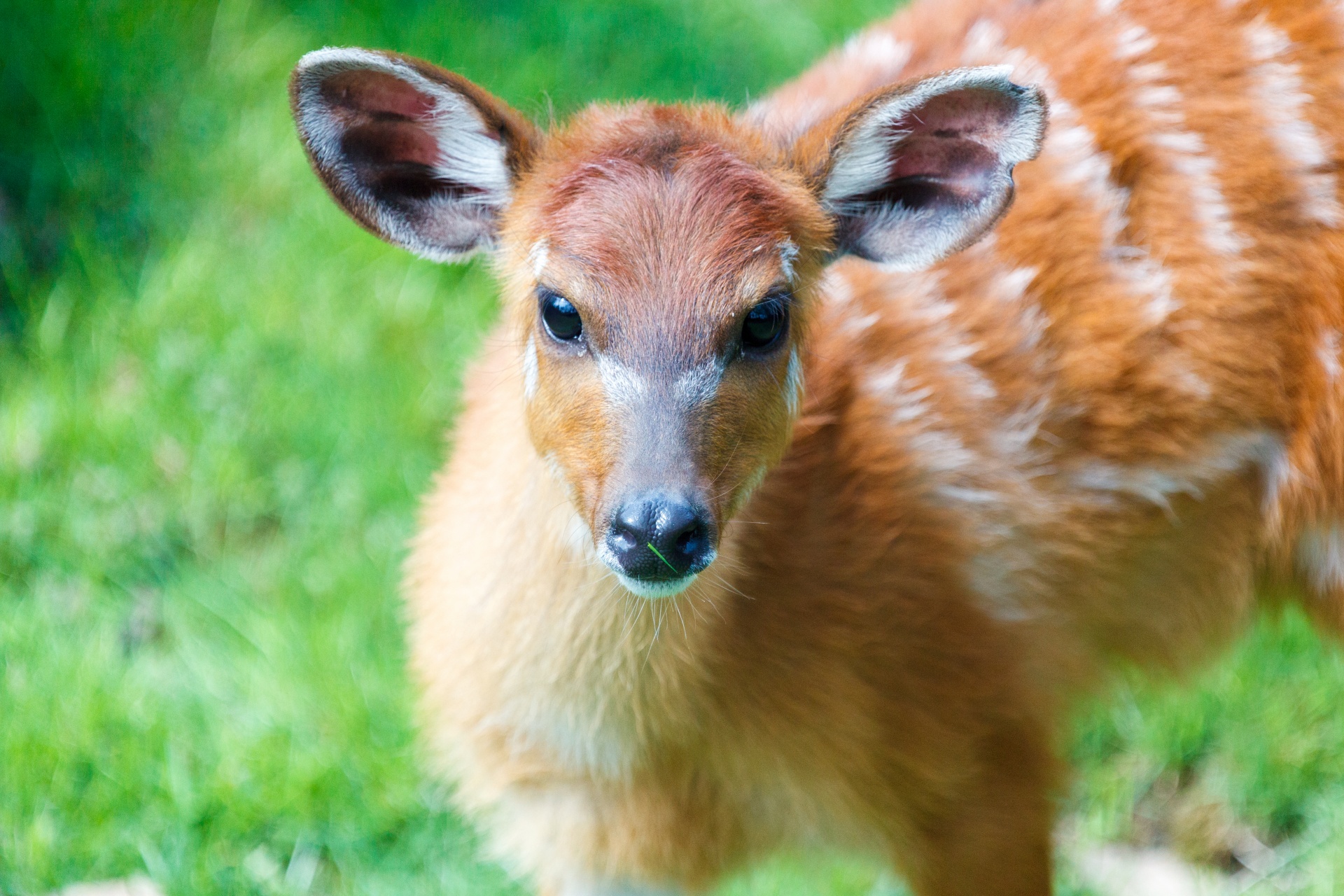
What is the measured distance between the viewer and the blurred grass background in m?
4.40

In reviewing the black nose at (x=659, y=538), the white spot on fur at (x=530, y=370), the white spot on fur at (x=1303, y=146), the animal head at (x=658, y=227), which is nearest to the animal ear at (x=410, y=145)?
the animal head at (x=658, y=227)

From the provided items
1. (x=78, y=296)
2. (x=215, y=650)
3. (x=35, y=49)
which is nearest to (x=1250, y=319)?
(x=215, y=650)

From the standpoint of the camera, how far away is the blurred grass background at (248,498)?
14.4 feet

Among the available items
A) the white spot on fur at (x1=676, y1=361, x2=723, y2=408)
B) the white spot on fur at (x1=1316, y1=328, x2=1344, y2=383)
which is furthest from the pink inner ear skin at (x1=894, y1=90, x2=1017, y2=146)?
the white spot on fur at (x1=1316, y1=328, x2=1344, y2=383)

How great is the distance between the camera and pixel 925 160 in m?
3.53

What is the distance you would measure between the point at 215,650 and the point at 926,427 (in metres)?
2.27

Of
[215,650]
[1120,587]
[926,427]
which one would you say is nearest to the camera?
[926,427]

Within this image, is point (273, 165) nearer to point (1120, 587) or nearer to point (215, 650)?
point (215, 650)

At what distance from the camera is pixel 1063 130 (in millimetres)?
3994

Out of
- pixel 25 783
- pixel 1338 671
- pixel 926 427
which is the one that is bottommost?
pixel 1338 671

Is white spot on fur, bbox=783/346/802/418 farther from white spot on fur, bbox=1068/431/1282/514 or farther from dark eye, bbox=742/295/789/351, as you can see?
white spot on fur, bbox=1068/431/1282/514

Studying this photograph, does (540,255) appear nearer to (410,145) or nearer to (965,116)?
(410,145)

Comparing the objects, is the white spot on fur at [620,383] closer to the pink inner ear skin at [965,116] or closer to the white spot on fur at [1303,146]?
the pink inner ear skin at [965,116]

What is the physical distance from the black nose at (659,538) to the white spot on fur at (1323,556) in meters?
A: 1.95
